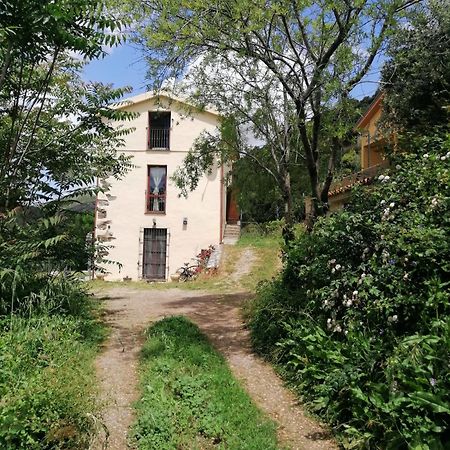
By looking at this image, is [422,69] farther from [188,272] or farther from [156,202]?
[156,202]

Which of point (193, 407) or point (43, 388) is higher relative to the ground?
point (43, 388)

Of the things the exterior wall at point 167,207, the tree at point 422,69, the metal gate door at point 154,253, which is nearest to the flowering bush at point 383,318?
the tree at point 422,69

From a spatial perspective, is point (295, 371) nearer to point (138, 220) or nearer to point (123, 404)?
point (123, 404)

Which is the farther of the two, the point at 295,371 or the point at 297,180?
the point at 297,180

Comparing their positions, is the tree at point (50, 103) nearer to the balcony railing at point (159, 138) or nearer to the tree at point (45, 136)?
the tree at point (45, 136)

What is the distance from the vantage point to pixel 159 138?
2083 cm

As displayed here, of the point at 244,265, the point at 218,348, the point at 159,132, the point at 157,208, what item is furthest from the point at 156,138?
the point at 218,348

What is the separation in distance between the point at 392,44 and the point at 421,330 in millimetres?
5908

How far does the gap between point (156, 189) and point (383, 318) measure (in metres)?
16.8

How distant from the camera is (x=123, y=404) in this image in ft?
16.7

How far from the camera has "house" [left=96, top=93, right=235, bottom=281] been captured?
20.1 metres

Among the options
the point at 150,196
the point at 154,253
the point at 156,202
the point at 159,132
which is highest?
the point at 159,132

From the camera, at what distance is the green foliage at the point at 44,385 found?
3.75 m

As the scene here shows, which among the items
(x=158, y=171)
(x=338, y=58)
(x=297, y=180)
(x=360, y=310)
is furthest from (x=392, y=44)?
(x=158, y=171)
